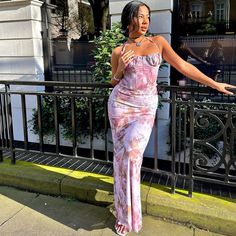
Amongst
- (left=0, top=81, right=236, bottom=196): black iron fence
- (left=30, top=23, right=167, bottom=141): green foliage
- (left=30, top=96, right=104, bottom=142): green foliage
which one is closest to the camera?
(left=0, top=81, right=236, bottom=196): black iron fence

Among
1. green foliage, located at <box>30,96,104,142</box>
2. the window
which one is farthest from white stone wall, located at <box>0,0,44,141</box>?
the window

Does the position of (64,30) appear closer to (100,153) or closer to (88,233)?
(100,153)

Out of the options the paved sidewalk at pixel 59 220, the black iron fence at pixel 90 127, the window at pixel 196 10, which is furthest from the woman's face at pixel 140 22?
the window at pixel 196 10

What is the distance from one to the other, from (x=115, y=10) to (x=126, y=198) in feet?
9.57

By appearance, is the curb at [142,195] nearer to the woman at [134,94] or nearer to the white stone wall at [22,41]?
the woman at [134,94]

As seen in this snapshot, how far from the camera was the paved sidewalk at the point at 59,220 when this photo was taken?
2502mm

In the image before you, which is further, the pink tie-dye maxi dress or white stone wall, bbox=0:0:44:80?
white stone wall, bbox=0:0:44:80

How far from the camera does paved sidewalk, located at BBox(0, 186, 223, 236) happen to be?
2502 millimetres

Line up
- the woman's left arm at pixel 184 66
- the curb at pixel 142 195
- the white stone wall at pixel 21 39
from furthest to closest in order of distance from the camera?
the white stone wall at pixel 21 39 → the curb at pixel 142 195 → the woman's left arm at pixel 184 66

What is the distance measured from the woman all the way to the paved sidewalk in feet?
1.00

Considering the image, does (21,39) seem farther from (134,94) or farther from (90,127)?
(134,94)

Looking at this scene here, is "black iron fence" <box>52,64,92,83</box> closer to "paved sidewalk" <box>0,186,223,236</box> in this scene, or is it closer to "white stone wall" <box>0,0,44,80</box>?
"white stone wall" <box>0,0,44,80</box>

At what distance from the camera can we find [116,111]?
2244 mm

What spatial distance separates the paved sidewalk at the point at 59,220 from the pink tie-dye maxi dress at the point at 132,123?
0.30m
